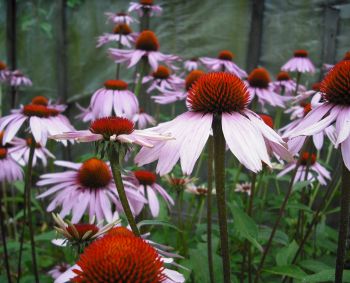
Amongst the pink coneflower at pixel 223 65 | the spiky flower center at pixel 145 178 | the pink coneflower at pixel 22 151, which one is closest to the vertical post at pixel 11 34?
the pink coneflower at pixel 22 151

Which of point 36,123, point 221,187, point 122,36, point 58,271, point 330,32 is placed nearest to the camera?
point 221,187

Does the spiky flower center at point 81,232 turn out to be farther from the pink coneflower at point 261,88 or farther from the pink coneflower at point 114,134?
the pink coneflower at point 261,88

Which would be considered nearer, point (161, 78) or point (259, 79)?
point (259, 79)

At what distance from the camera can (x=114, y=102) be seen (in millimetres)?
1438

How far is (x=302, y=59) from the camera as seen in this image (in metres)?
2.04

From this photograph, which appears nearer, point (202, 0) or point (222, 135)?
point (222, 135)

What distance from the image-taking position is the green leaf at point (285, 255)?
0.95 m

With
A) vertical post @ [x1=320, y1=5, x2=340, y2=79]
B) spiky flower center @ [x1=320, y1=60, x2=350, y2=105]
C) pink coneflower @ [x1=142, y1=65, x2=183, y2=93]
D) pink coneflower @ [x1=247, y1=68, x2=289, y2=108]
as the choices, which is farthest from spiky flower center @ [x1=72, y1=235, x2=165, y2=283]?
vertical post @ [x1=320, y1=5, x2=340, y2=79]

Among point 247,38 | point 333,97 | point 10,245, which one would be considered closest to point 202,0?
point 247,38

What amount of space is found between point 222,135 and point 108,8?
98.1 inches

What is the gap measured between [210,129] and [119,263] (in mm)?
225

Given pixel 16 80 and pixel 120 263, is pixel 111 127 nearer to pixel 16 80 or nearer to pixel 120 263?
pixel 120 263

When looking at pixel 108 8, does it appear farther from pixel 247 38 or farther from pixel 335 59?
pixel 335 59

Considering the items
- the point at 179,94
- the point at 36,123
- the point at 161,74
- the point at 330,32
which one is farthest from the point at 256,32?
the point at 36,123
